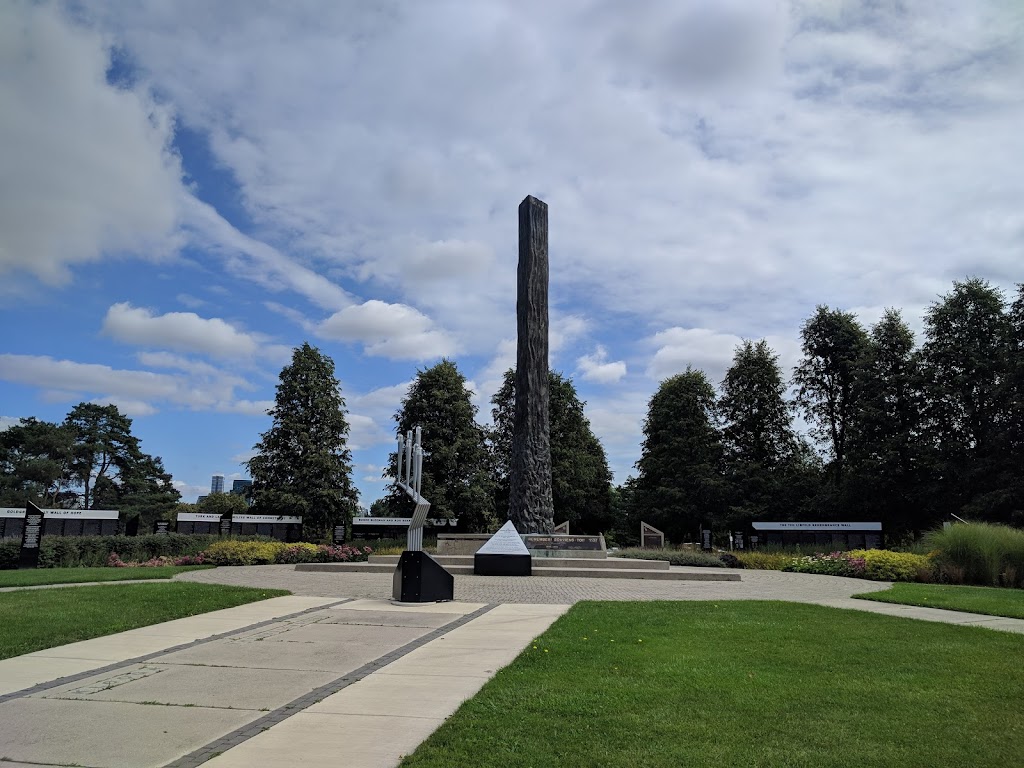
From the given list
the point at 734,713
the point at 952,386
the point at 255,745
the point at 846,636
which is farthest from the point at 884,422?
the point at 255,745

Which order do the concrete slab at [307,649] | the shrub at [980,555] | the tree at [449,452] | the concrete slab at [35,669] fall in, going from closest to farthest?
the concrete slab at [35,669] < the concrete slab at [307,649] < the shrub at [980,555] < the tree at [449,452]

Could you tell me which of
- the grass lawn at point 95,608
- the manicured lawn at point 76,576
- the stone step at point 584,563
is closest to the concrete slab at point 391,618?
the grass lawn at point 95,608

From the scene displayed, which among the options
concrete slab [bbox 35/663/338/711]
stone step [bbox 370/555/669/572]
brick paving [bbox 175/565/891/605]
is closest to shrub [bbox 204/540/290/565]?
brick paving [bbox 175/565/891/605]

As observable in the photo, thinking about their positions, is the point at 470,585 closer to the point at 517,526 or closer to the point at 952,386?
the point at 517,526

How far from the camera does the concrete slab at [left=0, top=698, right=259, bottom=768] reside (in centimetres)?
434

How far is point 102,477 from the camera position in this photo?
50656 millimetres

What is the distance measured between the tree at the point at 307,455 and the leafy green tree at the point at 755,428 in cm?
2066

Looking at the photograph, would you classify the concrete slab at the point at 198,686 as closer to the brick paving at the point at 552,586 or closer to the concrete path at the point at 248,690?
the concrete path at the point at 248,690

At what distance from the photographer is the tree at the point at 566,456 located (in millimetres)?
45125

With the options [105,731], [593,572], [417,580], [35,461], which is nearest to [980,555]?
[593,572]

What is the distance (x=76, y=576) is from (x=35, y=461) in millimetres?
36948

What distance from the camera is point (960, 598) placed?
12.9 meters

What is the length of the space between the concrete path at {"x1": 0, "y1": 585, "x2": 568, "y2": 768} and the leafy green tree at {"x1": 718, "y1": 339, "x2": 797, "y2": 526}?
102ft

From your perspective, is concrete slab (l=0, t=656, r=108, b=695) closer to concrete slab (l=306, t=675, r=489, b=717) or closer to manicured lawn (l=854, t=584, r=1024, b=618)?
concrete slab (l=306, t=675, r=489, b=717)
